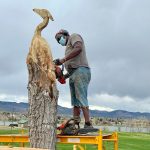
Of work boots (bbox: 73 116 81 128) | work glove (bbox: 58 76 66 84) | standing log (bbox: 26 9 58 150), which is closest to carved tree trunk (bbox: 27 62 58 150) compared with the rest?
standing log (bbox: 26 9 58 150)

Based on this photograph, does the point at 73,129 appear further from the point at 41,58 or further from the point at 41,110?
the point at 41,58

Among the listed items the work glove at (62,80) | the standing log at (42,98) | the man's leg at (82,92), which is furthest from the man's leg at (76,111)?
the work glove at (62,80)

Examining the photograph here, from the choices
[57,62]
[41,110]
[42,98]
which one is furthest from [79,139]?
[57,62]

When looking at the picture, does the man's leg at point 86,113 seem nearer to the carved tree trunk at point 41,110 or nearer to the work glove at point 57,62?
the carved tree trunk at point 41,110

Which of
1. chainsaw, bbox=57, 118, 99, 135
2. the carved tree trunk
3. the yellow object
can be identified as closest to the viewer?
the yellow object

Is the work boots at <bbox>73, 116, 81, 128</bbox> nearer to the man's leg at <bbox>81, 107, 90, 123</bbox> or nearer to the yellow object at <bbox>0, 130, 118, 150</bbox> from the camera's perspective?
the man's leg at <bbox>81, 107, 90, 123</bbox>

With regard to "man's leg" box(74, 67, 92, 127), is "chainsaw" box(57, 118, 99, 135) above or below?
below

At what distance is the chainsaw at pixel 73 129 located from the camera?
9.21 metres

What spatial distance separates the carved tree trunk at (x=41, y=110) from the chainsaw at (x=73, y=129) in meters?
0.28

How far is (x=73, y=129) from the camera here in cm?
928

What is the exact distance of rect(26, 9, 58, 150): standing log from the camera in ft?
29.8

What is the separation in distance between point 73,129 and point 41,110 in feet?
2.20

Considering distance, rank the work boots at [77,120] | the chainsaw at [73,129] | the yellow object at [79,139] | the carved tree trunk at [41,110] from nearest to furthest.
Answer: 1. the yellow object at [79,139]
2. the carved tree trunk at [41,110]
3. the chainsaw at [73,129]
4. the work boots at [77,120]

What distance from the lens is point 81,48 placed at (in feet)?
30.7
